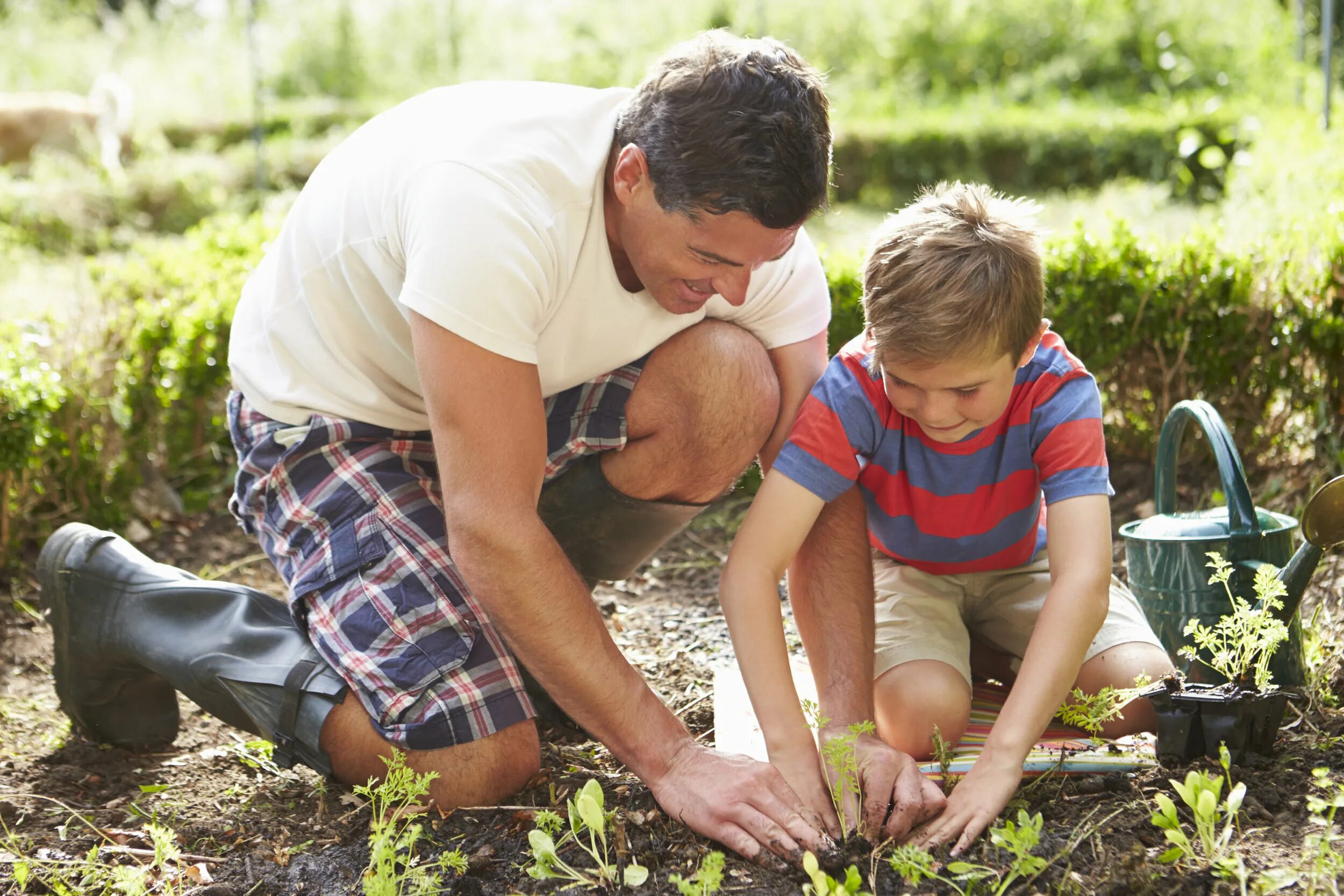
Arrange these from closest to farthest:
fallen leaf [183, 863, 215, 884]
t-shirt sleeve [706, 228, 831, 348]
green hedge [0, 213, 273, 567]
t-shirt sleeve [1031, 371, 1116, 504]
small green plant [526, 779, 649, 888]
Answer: small green plant [526, 779, 649, 888] < fallen leaf [183, 863, 215, 884] < t-shirt sleeve [1031, 371, 1116, 504] < t-shirt sleeve [706, 228, 831, 348] < green hedge [0, 213, 273, 567]

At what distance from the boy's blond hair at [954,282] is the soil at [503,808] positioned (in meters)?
0.75

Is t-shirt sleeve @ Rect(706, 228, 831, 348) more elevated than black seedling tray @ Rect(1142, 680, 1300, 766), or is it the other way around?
t-shirt sleeve @ Rect(706, 228, 831, 348)

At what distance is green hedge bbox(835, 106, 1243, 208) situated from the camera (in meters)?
9.03

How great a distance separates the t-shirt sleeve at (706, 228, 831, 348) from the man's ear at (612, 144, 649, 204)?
17.3 inches

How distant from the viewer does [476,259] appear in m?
1.90

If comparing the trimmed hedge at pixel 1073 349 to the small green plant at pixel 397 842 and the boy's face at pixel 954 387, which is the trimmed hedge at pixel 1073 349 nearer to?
the boy's face at pixel 954 387

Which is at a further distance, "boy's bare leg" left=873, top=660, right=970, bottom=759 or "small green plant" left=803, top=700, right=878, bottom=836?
→ "boy's bare leg" left=873, top=660, right=970, bottom=759

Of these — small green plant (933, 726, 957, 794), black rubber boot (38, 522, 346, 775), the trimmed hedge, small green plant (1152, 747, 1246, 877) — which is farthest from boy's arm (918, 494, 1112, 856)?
the trimmed hedge

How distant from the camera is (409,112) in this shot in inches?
90.2

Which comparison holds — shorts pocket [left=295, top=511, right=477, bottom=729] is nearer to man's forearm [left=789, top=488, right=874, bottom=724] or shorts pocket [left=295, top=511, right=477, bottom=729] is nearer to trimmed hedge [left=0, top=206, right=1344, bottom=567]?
man's forearm [left=789, top=488, right=874, bottom=724]

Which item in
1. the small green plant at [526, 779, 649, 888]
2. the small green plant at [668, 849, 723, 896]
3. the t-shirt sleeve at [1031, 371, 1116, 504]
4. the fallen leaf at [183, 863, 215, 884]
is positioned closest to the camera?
the small green plant at [668, 849, 723, 896]

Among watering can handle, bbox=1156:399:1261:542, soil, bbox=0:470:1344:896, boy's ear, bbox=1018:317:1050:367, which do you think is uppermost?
boy's ear, bbox=1018:317:1050:367

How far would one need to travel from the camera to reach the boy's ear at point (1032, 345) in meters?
2.07

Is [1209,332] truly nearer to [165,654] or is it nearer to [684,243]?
[684,243]
